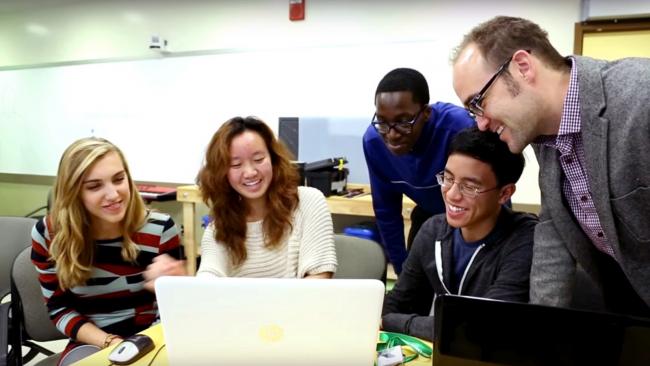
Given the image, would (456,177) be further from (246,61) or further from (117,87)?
(117,87)

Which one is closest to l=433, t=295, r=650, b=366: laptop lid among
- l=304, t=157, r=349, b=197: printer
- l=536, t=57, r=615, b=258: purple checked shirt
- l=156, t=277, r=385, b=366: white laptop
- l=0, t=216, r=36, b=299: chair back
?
l=156, t=277, r=385, b=366: white laptop

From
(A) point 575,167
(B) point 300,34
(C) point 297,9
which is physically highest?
(C) point 297,9

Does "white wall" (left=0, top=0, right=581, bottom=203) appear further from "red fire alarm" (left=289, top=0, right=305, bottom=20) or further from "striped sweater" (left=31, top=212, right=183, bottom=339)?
"striped sweater" (left=31, top=212, right=183, bottom=339)

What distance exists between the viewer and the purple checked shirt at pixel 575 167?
0.92 m

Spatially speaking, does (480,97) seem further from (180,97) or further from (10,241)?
(180,97)

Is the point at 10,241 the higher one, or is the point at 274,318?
the point at 274,318

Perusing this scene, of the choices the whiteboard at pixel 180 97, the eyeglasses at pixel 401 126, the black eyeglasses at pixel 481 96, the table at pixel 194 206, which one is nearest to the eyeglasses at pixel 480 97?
the black eyeglasses at pixel 481 96

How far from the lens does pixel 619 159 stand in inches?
33.9

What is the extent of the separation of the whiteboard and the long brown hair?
1.92 m

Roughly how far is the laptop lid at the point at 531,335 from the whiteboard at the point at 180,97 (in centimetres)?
270

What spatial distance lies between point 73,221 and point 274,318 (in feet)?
3.10

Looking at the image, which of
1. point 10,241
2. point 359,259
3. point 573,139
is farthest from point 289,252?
point 10,241

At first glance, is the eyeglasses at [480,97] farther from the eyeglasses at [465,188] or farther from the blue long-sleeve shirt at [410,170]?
the blue long-sleeve shirt at [410,170]

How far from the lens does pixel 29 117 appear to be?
14.8 feet
